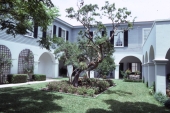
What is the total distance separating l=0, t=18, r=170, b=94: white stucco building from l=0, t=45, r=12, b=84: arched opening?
0.12 m

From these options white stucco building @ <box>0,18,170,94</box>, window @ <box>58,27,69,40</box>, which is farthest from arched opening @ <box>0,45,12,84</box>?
window @ <box>58,27,69,40</box>

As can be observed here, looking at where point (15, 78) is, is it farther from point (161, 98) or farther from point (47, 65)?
point (161, 98)

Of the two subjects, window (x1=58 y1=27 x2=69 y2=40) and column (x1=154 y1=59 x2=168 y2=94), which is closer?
column (x1=154 y1=59 x2=168 y2=94)

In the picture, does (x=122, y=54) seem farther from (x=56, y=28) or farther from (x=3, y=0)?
(x=3, y=0)

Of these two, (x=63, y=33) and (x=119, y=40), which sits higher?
(x=63, y=33)

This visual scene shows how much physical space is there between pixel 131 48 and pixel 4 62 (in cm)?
1598

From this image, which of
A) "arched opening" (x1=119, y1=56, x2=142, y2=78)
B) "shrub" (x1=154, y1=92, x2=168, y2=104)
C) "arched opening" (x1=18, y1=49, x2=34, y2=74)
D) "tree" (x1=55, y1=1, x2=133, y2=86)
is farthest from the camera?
"arched opening" (x1=119, y1=56, x2=142, y2=78)

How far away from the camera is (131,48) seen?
21.2 meters

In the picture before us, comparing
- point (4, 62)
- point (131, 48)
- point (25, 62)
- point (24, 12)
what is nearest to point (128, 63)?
point (131, 48)

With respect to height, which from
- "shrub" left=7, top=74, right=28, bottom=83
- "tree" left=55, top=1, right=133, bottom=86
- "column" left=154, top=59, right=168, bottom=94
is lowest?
"shrub" left=7, top=74, right=28, bottom=83

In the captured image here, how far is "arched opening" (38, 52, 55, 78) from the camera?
68.2ft

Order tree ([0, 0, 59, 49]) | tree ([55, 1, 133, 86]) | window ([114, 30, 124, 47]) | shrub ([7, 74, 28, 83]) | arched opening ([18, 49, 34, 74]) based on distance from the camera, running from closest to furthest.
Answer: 1. tree ([0, 0, 59, 49])
2. tree ([55, 1, 133, 86])
3. shrub ([7, 74, 28, 83])
4. arched opening ([18, 49, 34, 74])
5. window ([114, 30, 124, 47])

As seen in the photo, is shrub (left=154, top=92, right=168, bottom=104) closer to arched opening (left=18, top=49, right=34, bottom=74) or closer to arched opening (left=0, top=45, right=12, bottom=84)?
arched opening (left=0, top=45, right=12, bottom=84)

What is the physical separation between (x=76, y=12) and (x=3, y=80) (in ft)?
29.9
